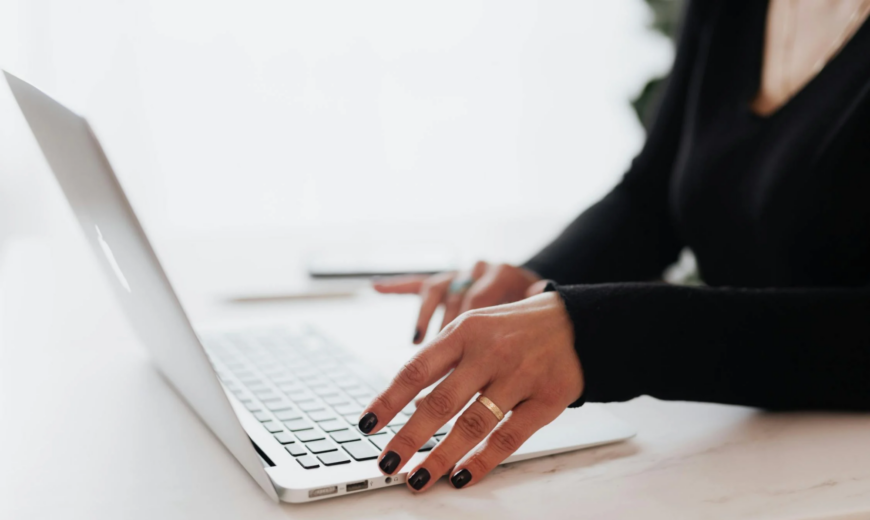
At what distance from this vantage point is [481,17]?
2107 mm

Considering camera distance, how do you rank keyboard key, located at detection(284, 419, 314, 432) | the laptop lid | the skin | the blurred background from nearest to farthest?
the laptop lid → keyboard key, located at detection(284, 419, 314, 432) → the skin → the blurred background

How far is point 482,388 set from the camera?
0.50 meters

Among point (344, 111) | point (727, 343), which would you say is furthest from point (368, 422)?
point (344, 111)

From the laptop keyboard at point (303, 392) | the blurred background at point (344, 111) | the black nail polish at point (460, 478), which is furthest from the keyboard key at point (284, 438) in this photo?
the blurred background at point (344, 111)

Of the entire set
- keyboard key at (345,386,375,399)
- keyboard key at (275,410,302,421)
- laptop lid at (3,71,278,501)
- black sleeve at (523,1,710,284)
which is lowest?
black sleeve at (523,1,710,284)

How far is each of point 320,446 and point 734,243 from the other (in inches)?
22.3

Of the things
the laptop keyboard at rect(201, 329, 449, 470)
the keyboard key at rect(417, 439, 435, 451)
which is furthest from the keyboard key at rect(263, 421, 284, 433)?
the keyboard key at rect(417, 439, 435, 451)

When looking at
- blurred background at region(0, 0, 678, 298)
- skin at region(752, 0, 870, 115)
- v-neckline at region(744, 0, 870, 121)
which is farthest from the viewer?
blurred background at region(0, 0, 678, 298)

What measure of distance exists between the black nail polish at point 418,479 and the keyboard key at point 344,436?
0.22 ft

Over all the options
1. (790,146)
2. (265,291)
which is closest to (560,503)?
(790,146)

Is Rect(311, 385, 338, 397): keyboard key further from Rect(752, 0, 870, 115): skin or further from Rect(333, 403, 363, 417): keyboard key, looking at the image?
Rect(752, 0, 870, 115): skin

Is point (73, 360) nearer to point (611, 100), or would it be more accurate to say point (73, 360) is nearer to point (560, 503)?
point (560, 503)

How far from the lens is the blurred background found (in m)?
1.81

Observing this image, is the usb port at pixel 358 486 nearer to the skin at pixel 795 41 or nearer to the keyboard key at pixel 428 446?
the keyboard key at pixel 428 446
